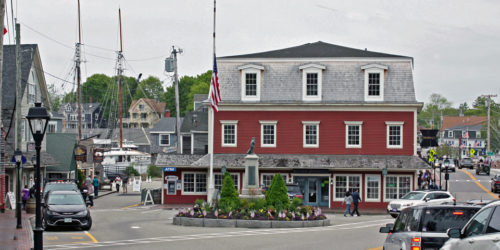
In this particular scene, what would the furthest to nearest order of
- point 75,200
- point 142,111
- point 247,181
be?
1. point 142,111
2. point 247,181
3. point 75,200

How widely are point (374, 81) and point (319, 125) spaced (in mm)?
4493

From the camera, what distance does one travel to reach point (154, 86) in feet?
516

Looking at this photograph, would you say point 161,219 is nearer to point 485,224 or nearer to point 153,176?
point 485,224

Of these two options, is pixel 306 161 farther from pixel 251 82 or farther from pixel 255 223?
pixel 255 223

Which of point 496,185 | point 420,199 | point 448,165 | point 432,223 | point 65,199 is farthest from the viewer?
point 448,165

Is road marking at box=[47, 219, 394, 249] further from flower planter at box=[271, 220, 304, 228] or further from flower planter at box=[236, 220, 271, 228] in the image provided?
flower planter at box=[236, 220, 271, 228]

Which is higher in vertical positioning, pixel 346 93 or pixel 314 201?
pixel 346 93

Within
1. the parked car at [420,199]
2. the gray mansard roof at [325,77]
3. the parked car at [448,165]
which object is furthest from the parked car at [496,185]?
the parked car at [420,199]

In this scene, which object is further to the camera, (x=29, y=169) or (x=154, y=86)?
(x=154, y=86)

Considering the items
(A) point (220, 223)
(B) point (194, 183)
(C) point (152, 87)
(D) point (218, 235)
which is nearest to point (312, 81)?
(B) point (194, 183)

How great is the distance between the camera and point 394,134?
4466 cm

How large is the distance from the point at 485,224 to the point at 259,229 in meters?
19.3

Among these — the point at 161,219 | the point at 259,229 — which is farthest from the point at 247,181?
the point at 259,229

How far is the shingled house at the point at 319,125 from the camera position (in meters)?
44.1
